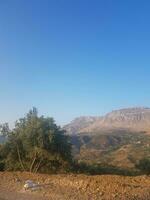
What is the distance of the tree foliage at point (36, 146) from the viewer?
72.1 feet

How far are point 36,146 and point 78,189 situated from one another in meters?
9.58

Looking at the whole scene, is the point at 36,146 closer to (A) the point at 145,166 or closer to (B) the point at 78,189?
(B) the point at 78,189

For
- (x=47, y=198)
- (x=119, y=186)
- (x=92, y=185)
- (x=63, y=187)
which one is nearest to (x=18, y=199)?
(x=47, y=198)

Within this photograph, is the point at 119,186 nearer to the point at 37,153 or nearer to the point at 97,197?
the point at 97,197

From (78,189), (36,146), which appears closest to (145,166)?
(36,146)

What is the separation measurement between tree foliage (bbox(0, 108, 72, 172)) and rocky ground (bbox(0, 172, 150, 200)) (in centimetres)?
662

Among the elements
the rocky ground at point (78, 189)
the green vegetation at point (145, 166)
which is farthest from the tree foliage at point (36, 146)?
the green vegetation at point (145, 166)

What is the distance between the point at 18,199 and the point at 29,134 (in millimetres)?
10340

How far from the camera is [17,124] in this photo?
24.2m

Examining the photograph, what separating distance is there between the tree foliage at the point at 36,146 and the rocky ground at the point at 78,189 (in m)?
6.62

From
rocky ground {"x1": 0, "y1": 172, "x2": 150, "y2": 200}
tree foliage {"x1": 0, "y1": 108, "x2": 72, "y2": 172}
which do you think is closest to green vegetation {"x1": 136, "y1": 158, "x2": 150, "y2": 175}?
tree foliage {"x1": 0, "y1": 108, "x2": 72, "y2": 172}

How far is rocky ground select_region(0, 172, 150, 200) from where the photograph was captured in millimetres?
11367

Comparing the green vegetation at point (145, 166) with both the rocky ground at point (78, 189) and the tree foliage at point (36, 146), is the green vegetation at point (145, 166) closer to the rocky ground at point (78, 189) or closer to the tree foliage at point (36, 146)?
the tree foliage at point (36, 146)

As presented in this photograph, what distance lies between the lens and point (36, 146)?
21.9 meters
